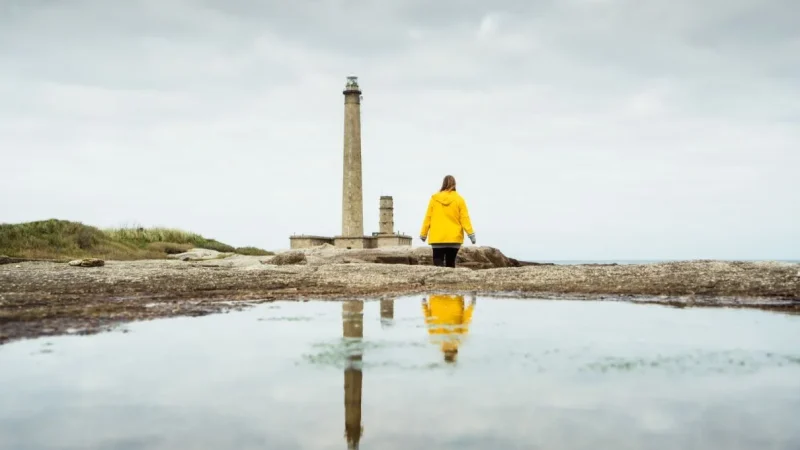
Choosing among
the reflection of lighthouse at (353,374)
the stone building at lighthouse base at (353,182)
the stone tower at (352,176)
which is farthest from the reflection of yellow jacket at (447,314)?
the stone tower at (352,176)

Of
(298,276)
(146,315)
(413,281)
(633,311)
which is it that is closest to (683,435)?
(633,311)

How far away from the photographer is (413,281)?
1332cm

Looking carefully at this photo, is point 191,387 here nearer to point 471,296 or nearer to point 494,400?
point 494,400

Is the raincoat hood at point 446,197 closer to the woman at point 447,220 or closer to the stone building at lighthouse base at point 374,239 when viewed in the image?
the woman at point 447,220

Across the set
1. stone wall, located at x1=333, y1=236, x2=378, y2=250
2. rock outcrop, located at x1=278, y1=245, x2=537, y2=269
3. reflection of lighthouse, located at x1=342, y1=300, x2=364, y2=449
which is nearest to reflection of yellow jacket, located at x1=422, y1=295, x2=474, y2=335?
reflection of lighthouse, located at x1=342, y1=300, x2=364, y2=449

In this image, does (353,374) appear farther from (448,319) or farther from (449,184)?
(449,184)

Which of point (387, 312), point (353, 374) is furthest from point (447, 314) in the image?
point (353, 374)

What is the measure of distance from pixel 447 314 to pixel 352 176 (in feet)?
110

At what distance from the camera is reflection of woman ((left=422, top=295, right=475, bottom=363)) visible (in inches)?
225

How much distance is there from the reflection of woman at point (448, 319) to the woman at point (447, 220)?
18.8 feet

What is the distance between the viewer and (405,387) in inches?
164

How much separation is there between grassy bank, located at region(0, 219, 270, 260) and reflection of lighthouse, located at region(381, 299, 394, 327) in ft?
72.4

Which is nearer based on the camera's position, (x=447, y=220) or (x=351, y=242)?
(x=447, y=220)

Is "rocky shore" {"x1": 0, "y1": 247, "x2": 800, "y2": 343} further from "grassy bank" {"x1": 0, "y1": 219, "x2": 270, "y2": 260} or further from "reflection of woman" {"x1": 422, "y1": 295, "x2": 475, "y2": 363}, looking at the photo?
"grassy bank" {"x1": 0, "y1": 219, "x2": 270, "y2": 260}
